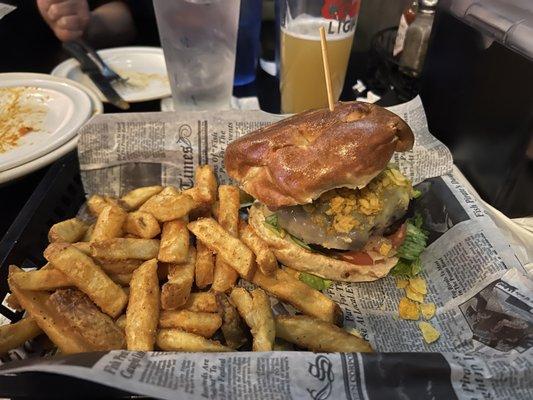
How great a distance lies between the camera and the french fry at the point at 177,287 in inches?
57.4

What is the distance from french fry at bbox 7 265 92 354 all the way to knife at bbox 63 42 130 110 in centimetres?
128

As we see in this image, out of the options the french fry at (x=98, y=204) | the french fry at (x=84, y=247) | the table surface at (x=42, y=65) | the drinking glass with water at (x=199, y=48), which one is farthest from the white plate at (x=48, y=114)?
the french fry at (x=84, y=247)

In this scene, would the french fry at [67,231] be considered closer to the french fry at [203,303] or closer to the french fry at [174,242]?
the french fry at [174,242]

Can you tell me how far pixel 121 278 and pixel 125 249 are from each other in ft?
0.41

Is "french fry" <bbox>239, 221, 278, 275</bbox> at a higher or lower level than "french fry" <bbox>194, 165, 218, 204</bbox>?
lower

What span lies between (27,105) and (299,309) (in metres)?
1.89

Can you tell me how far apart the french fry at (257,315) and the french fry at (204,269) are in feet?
0.53

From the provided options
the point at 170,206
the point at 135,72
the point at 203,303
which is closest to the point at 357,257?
the point at 203,303

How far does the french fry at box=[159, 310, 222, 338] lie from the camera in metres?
1.44

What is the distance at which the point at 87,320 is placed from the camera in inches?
54.5

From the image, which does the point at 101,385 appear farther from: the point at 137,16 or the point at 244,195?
the point at 137,16

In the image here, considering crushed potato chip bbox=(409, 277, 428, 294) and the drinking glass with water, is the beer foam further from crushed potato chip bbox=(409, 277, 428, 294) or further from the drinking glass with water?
crushed potato chip bbox=(409, 277, 428, 294)

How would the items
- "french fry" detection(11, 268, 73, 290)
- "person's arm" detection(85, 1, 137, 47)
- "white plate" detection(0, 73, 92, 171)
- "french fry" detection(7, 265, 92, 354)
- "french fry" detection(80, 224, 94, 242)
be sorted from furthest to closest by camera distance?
"person's arm" detection(85, 1, 137, 47) < "white plate" detection(0, 73, 92, 171) < "french fry" detection(80, 224, 94, 242) < "french fry" detection(11, 268, 73, 290) < "french fry" detection(7, 265, 92, 354)

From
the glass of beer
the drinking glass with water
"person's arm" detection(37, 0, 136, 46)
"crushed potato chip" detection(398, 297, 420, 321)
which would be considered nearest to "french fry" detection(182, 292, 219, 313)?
"crushed potato chip" detection(398, 297, 420, 321)
